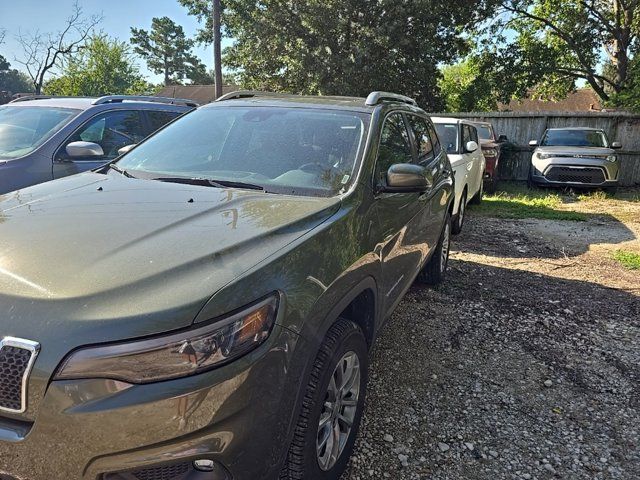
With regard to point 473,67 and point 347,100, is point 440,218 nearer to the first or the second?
point 347,100

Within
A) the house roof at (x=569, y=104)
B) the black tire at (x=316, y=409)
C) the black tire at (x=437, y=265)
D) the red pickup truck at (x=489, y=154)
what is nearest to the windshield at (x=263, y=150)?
the black tire at (x=316, y=409)

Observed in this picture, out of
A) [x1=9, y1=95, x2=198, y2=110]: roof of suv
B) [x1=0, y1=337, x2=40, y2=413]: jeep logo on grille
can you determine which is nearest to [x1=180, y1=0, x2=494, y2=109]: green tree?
[x1=9, y1=95, x2=198, y2=110]: roof of suv

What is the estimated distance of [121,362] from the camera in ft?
4.82

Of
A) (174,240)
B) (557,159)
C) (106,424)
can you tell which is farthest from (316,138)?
(557,159)

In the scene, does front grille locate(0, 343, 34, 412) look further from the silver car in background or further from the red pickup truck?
the silver car in background

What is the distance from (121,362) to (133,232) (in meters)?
0.69

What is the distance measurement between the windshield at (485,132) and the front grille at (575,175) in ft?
5.70

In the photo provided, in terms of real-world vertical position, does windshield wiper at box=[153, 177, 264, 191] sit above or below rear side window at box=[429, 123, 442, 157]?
below

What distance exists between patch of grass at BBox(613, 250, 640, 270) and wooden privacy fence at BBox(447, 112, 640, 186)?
826 cm

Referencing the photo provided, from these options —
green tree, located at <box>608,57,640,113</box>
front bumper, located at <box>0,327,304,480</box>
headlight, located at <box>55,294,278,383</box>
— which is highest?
green tree, located at <box>608,57,640,113</box>

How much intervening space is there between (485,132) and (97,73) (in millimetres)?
28086

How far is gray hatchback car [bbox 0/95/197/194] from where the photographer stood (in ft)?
15.2

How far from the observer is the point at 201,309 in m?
1.56

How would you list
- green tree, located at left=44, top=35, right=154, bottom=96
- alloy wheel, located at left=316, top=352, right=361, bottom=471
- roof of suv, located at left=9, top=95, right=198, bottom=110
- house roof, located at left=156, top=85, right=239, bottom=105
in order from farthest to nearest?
house roof, located at left=156, top=85, right=239, bottom=105, green tree, located at left=44, top=35, right=154, bottom=96, roof of suv, located at left=9, top=95, right=198, bottom=110, alloy wheel, located at left=316, top=352, right=361, bottom=471
